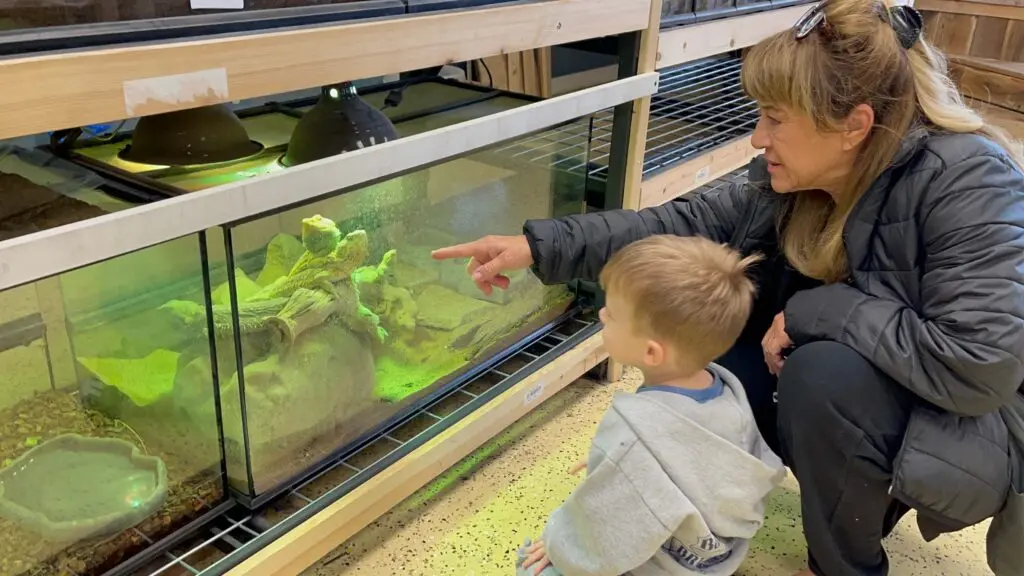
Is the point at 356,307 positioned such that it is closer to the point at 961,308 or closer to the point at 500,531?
the point at 500,531

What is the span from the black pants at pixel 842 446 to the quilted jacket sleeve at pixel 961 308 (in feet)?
0.12

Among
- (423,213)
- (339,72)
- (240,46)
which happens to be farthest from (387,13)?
(423,213)

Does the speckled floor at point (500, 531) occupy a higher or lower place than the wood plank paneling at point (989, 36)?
lower

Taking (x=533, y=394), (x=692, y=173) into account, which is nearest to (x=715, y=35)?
(x=692, y=173)

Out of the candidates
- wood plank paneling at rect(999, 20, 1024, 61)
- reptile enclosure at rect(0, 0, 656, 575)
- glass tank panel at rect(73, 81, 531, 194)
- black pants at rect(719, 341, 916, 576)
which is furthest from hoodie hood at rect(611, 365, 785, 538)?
wood plank paneling at rect(999, 20, 1024, 61)

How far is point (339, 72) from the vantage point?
3.15 ft

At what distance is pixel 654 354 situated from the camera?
0.95 m

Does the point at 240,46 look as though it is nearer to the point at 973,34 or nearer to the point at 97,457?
the point at 97,457

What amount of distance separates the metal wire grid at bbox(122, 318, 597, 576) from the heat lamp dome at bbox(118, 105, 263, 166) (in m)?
0.49

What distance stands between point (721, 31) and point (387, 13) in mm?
921

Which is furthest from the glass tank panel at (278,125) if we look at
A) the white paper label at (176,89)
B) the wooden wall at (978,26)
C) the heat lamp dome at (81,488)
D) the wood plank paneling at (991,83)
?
the wooden wall at (978,26)

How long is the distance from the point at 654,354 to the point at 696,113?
149 centimetres

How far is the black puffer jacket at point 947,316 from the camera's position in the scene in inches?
37.9

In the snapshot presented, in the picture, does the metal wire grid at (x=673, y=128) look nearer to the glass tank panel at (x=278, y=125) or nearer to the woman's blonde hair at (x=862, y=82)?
the glass tank panel at (x=278, y=125)
